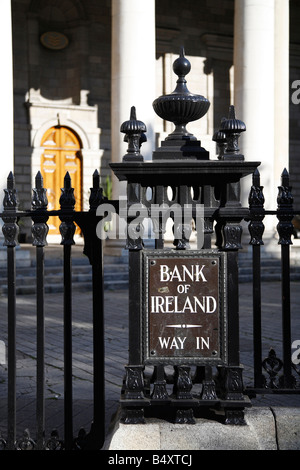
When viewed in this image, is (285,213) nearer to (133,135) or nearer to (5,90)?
(133,135)

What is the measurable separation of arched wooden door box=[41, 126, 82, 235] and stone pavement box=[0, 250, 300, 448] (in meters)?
8.80

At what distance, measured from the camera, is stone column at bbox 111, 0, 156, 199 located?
15.9m

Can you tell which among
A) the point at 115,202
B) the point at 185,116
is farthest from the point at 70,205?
the point at 185,116

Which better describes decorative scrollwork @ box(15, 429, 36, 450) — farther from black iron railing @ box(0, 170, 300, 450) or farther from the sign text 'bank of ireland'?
the sign text 'bank of ireland'

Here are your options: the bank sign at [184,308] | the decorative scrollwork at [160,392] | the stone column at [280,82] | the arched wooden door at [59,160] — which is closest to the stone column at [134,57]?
the stone column at [280,82]

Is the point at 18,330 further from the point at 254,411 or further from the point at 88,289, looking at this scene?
the point at 254,411

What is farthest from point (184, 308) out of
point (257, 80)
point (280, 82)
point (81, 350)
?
point (280, 82)

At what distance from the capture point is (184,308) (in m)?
3.87

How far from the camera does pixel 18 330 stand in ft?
30.9

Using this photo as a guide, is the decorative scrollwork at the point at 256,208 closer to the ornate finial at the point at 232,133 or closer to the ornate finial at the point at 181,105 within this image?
the ornate finial at the point at 232,133

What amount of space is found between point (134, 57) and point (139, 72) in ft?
1.21

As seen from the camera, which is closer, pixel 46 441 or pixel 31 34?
pixel 46 441

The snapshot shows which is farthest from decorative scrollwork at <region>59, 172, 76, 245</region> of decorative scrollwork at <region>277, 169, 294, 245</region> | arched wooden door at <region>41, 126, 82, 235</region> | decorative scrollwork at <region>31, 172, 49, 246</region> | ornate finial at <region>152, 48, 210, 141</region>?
arched wooden door at <region>41, 126, 82, 235</region>
